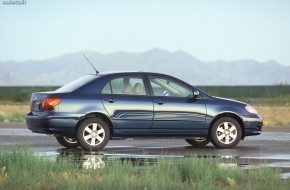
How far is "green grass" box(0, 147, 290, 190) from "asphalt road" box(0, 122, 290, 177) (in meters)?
1.31

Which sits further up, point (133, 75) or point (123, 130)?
point (133, 75)

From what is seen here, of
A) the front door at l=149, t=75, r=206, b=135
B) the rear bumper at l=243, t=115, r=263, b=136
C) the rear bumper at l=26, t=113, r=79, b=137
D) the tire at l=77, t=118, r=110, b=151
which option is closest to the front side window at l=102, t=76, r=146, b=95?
the front door at l=149, t=75, r=206, b=135

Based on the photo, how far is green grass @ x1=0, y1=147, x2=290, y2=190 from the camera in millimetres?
10109

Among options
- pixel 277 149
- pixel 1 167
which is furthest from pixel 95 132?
pixel 1 167

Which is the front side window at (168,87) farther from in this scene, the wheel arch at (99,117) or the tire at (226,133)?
the wheel arch at (99,117)

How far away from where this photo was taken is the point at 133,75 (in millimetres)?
17375

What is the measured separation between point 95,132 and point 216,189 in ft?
23.3

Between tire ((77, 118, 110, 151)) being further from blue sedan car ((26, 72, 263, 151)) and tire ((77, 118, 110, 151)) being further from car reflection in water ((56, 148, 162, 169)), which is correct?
car reflection in water ((56, 148, 162, 169))

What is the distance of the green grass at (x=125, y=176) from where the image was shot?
33.2 feet

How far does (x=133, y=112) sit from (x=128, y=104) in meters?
0.20

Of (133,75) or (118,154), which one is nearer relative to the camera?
(118,154)

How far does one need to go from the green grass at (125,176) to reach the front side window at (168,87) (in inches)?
196

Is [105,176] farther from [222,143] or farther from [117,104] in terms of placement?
[222,143]

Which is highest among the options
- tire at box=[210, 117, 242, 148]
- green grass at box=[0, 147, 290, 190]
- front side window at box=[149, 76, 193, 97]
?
front side window at box=[149, 76, 193, 97]
